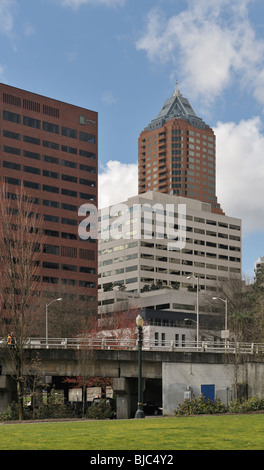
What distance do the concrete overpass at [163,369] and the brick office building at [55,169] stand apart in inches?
3194

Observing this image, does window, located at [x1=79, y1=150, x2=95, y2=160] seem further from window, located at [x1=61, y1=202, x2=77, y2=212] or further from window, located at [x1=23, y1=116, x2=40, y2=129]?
window, located at [x1=61, y1=202, x2=77, y2=212]

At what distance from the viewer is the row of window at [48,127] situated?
14775 centimetres

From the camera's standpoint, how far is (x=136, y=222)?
656 ft

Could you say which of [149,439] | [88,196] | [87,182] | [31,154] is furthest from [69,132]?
[149,439]

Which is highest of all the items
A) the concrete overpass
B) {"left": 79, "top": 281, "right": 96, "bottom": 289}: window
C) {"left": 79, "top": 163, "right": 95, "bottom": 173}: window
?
{"left": 79, "top": 163, "right": 95, "bottom": 173}: window

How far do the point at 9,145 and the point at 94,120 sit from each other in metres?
24.8

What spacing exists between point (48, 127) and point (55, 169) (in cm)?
959

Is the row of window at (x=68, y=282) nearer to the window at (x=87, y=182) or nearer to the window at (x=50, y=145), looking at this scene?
the window at (x=87, y=182)

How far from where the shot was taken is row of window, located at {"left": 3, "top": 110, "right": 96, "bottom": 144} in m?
148

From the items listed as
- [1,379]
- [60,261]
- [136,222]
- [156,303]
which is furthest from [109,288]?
[1,379]

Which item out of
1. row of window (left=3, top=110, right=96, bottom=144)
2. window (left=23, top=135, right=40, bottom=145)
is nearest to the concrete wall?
window (left=23, top=135, right=40, bottom=145)

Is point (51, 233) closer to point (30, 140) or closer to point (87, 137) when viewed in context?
point (30, 140)

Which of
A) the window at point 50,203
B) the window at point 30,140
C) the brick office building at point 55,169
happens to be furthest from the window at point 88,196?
the window at point 30,140

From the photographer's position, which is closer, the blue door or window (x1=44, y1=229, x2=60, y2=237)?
the blue door
